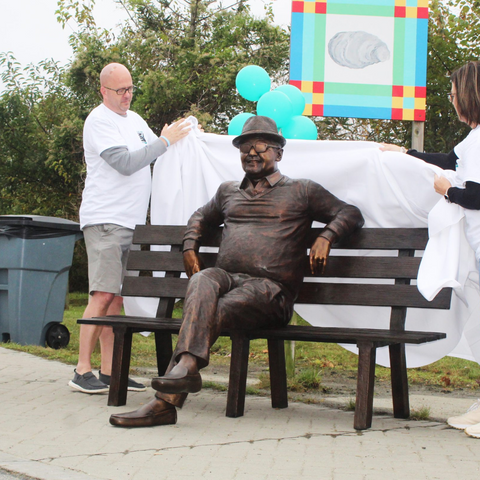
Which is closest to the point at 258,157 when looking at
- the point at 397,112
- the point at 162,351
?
Answer: the point at 162,351

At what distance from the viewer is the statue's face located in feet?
15.1

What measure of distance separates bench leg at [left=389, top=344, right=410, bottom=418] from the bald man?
5.92 ft

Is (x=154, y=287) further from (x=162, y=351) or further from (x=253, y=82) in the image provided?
(x=253, y=82)

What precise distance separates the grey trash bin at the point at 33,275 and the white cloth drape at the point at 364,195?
232 cm

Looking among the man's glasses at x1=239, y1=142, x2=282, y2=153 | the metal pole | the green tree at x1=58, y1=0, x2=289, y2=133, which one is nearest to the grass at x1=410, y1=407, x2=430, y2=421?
the man's glasses at x1=239, y1=142, x2=282, y2=153

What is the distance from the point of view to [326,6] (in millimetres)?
6301

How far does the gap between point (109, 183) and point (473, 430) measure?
2908 mm

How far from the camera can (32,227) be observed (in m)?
7.70

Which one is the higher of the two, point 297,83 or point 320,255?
point 297,83

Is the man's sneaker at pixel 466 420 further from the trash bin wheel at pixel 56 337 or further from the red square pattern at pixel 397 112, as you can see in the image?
the trash bin wheel at pixel 56 337

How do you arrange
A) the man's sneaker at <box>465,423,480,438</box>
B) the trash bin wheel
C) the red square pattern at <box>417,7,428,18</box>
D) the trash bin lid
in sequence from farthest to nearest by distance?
the trash bin wheel
the trash bin lid
the red square pattern at <box>417,7,428,18</box>
the man's sneaker at <box>465,423,480,438</box>

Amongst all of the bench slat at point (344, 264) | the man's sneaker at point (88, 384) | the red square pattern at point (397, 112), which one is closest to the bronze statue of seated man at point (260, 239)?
the bench slat at point (344, 264)

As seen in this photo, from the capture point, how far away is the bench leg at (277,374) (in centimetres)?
460

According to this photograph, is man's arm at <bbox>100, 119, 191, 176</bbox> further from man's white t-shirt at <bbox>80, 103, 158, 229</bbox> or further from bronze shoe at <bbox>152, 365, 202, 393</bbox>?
bronze shoe at <bbox>152, 365, 202, 393</bbox>
